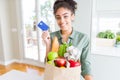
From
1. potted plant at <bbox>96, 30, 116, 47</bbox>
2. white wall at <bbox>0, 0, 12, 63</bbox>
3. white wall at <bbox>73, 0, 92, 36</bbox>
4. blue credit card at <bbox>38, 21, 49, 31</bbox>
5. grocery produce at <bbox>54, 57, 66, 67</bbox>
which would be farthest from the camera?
white wall at <bbox>0, 0, 12, 63</bbox>

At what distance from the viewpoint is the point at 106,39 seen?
2.67m

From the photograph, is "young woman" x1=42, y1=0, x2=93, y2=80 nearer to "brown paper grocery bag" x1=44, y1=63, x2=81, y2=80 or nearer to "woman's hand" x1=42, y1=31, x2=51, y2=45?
"woman's hand" x1=42, y1=31, x2=51, y2=45

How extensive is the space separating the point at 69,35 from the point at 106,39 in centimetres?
178

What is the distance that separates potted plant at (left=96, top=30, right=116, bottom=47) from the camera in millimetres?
2643

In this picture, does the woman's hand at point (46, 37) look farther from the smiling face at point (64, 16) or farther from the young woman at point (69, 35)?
the smiling face at point (64, 16)

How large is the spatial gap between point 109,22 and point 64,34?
2021 millimetres

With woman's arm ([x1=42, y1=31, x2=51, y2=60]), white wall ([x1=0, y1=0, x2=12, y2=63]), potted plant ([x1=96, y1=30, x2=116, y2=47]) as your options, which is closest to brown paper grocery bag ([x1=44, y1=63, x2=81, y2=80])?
woman's arm ([x1=42, y1=31, x2=51, y2=60])

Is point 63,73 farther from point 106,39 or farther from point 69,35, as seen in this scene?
point 106,39

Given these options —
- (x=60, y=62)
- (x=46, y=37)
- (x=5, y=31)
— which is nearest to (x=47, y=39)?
(x=46, y=37)

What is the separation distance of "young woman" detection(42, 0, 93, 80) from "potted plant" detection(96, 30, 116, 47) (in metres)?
1.70

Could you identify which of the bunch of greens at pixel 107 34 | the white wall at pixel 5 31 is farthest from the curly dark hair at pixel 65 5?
the white wall at pixel 5 31

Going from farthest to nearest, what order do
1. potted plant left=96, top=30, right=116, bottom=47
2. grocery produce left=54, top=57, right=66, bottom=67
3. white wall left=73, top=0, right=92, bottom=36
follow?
potted plant left=96, top=30, right=116, bottom=47
white wall left=73, top=0, right=92, bottom=36
grocery produce left=54, top=57, right=66, bottom=67

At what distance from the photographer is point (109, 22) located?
287 cm

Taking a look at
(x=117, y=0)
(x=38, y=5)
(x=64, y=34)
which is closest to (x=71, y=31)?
(x=64, y=34)
